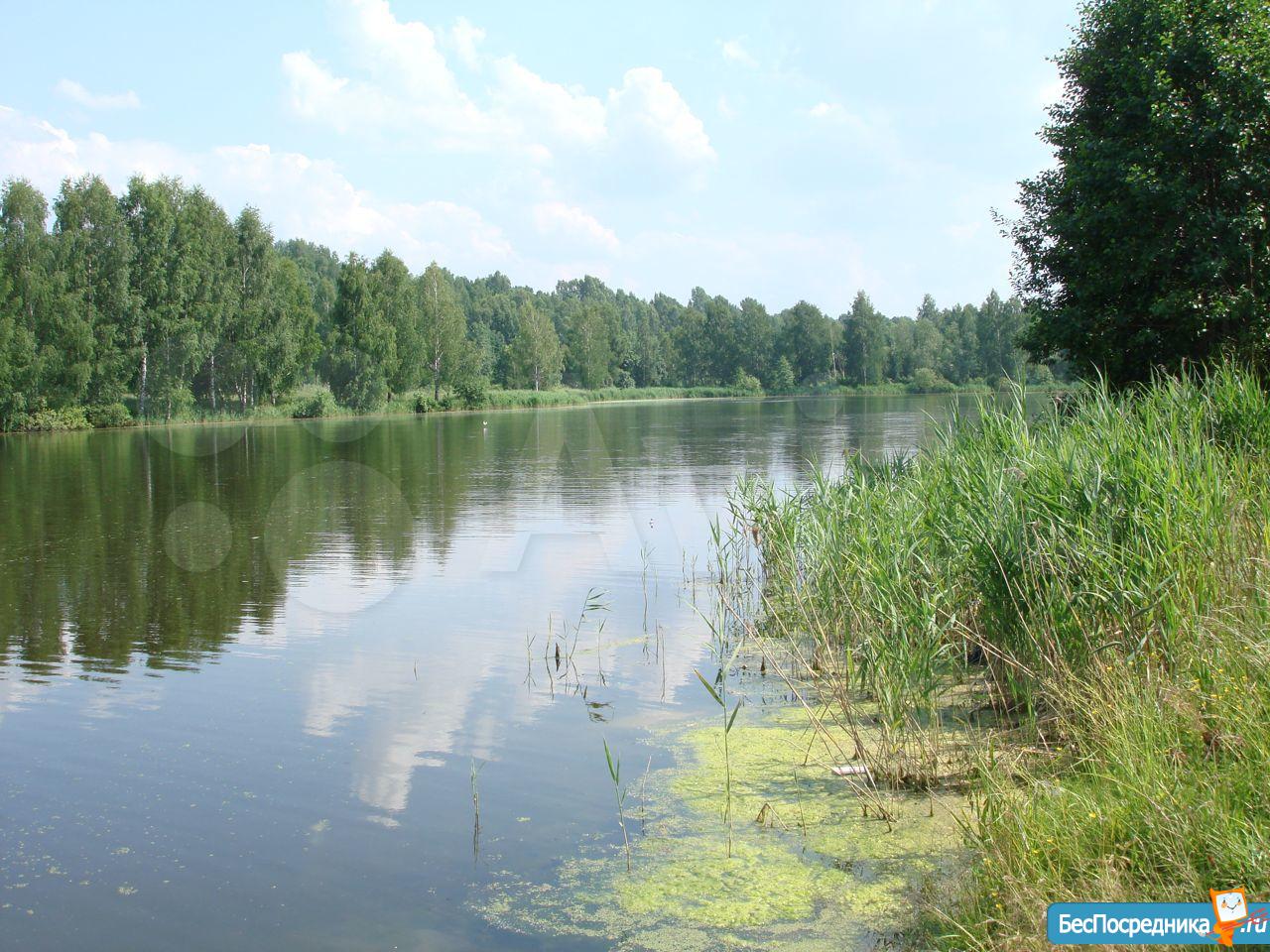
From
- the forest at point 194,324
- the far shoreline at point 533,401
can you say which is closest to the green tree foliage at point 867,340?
the far shoreline at point 533,401

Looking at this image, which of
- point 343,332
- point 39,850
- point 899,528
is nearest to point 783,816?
point 899,528

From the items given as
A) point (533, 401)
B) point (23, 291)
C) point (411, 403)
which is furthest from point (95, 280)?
point (533, 401)

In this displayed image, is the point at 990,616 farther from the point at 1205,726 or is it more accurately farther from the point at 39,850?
the point at 39,850

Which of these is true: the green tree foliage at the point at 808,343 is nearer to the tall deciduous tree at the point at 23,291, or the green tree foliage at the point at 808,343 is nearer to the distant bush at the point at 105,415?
the distant bush at the point at 105,415

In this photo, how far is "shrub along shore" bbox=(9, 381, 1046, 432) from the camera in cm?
5244

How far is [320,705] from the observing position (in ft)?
29.7

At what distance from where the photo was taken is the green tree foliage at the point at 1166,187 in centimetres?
1546

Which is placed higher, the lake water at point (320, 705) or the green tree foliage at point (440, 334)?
the green tree foliage at point (440, 334)

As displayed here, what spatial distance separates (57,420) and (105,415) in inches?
122

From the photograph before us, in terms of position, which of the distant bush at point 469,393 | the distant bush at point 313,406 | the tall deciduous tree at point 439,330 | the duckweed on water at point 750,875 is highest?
the tall deciduous tree at point 439,330

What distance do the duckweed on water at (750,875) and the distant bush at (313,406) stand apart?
6343cm

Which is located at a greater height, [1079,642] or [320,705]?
[1079,642]

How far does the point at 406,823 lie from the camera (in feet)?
21.5

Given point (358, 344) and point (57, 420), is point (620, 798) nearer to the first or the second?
point (57, 420)
